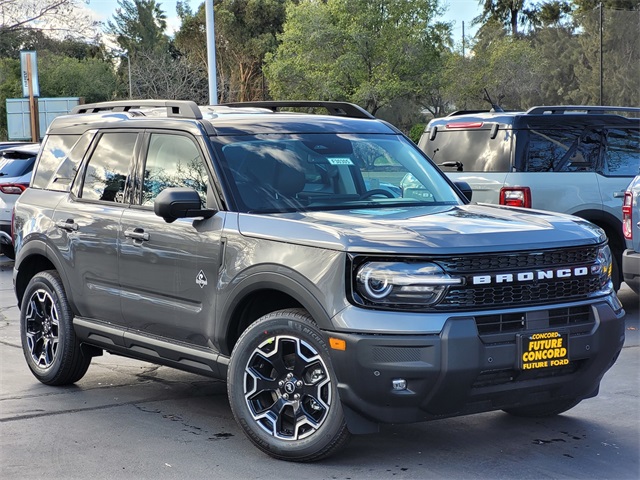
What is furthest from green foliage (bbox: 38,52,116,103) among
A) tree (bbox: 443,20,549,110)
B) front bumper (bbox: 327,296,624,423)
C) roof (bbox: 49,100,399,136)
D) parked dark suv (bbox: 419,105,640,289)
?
front bumper (bbox: 327,296,624,423)

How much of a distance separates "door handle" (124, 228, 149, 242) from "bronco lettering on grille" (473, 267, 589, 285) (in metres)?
2.20

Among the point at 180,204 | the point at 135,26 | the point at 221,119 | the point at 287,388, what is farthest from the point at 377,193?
the point at 135,26

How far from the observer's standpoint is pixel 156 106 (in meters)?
7.10

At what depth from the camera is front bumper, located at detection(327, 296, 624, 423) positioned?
4.77m

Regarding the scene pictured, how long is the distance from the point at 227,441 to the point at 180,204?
1359 mm

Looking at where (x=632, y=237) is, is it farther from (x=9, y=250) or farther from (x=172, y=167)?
(x=9, y=250)


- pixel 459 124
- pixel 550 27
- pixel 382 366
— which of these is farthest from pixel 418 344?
pixel 550 27

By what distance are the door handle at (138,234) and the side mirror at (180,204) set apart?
1.37ft

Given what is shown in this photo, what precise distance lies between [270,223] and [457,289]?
1141mm

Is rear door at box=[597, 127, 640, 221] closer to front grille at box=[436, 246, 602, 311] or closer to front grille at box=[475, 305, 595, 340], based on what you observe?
front grille at box=[436, 246, 602, 311]

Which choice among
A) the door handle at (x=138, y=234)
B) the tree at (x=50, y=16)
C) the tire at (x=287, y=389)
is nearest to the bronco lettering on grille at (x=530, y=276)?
the tire at (x=287, y=389)

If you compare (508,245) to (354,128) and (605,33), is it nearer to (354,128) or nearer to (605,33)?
(354,128)

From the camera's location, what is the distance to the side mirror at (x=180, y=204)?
18.6ft

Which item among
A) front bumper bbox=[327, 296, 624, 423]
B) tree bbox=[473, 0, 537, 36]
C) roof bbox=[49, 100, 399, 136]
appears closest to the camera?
front bumper bbox=[327, 296, 624, 423]
